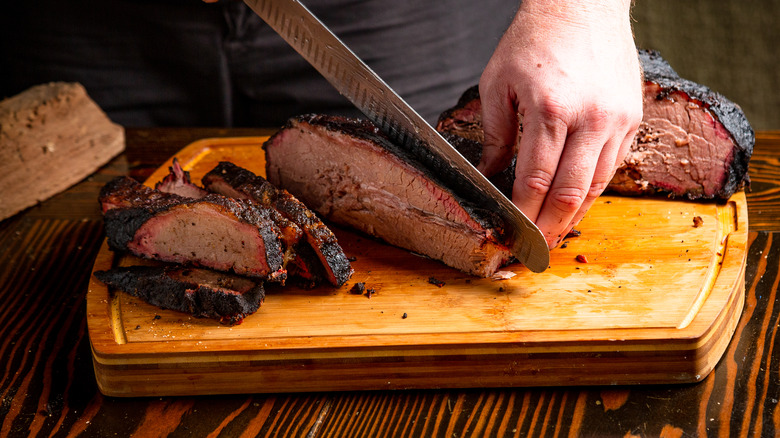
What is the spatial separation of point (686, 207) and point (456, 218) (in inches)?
42.3

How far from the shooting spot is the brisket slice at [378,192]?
8.69 ft

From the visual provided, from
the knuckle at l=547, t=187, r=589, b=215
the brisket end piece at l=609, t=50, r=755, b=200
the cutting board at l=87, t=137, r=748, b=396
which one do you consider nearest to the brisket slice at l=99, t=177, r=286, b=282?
the cutting board at l=87, t=137, r=748, b=396

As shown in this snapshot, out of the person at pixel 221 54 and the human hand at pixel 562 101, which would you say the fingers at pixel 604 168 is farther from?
the person at pixel 221 54

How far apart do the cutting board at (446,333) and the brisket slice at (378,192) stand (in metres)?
0.14

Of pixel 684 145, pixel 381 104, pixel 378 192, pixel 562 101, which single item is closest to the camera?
pixel 562 101

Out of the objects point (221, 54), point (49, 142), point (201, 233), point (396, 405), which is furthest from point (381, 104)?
point (49, 142)

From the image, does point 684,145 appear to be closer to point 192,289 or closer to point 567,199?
point 567,199

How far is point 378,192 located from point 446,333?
778 mm

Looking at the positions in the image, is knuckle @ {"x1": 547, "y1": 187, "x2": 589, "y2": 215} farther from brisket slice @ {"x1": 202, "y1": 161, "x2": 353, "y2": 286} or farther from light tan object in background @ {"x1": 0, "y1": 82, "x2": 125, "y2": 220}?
light tan object in background @ {"x1": 0, "y1": 82, "x2": 125, "y2": 220}

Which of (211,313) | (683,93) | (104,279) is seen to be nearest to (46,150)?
(104,279)

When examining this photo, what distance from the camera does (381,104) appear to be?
2.76 metres

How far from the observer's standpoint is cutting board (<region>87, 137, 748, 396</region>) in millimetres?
2264

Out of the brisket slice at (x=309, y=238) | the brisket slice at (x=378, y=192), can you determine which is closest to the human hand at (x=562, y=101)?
the brisket slice at (x=378, y=192)

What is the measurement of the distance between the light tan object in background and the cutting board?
116 cm
